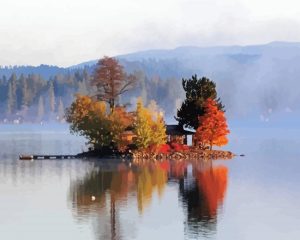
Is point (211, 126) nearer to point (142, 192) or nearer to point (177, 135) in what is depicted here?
point (177, 135)

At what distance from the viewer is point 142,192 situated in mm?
81062

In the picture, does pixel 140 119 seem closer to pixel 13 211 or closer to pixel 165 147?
pixel 165 147

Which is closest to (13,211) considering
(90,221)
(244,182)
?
(90,221)

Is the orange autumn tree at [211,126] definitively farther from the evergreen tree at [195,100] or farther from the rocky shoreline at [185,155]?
the rocky shoreline at [185,155]

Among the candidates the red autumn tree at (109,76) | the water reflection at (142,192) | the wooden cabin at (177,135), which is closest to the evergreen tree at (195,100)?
the wooden cabin at (177,135)

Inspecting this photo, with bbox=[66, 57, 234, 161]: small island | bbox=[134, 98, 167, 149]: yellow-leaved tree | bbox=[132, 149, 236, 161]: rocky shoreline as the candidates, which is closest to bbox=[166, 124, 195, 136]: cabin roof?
bbox=[66, 57, 234, 161]: small island

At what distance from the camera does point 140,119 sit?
405 feet

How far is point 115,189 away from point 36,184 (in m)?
10.9

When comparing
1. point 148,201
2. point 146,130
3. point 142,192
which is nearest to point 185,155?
point 146,130

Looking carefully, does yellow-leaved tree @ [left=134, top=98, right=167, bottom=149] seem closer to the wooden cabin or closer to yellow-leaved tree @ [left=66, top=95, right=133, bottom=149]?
yellow-leaved tree @ [left=66, top=95, right=133, bottom=149]

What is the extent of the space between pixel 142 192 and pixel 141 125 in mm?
42868

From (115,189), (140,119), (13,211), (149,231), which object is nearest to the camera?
(149,231)

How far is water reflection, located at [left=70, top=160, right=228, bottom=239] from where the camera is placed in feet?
204

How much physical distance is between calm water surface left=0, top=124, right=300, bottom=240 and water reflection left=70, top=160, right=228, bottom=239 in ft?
0.25
